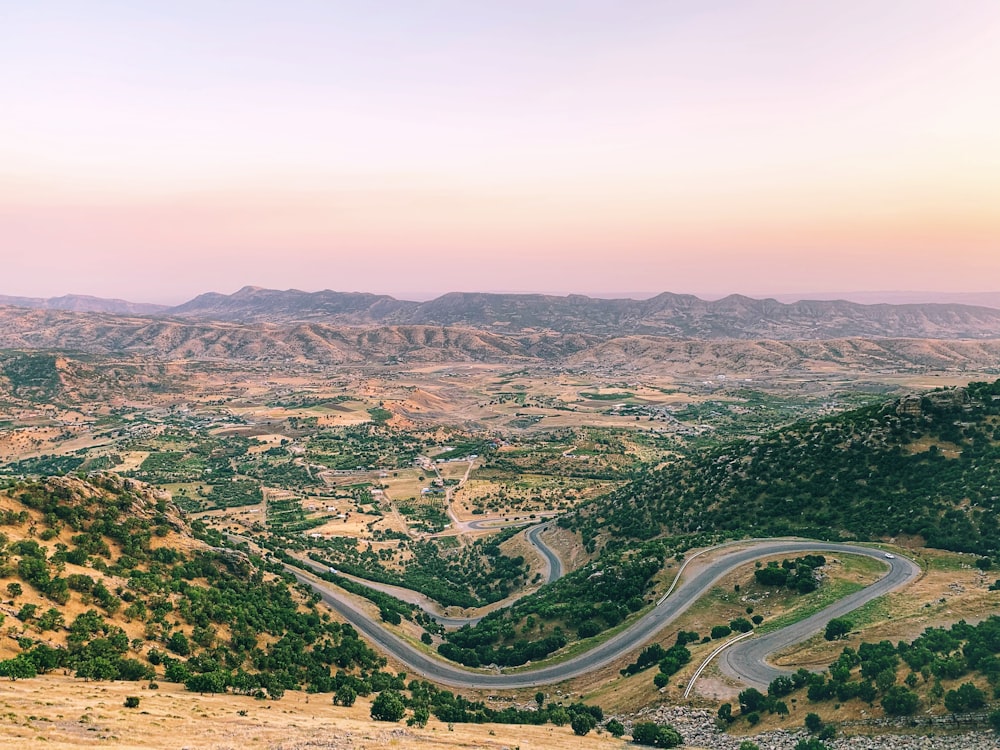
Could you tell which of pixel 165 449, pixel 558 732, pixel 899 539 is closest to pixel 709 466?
pixel 899 539

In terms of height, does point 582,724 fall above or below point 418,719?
below

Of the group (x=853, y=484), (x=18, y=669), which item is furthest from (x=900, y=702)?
(x=18, y=669)

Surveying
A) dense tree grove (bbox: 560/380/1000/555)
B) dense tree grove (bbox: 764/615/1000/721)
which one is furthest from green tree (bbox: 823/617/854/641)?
dense tree grove (bbox: 560/380/1000/555)

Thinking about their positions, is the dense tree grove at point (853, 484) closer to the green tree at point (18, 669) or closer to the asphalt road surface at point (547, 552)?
the asphalt road surface at point (547, 552)

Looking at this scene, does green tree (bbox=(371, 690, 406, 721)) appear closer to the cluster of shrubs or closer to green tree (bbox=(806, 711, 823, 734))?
green tree (bbox=(806, 711, 823, 734))

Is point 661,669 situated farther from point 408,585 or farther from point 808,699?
point 408,585

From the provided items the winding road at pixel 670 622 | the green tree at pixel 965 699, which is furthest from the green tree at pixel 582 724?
the green tree at pixel 965 699

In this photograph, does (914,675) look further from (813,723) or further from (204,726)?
(204,726)
